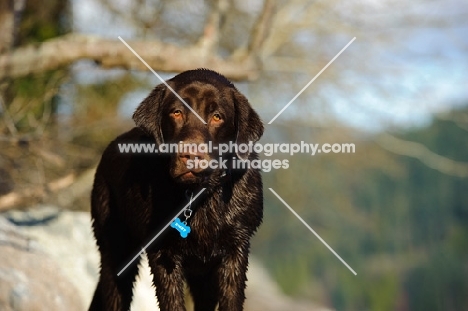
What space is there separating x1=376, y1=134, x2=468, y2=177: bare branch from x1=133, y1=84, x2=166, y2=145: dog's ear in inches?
348

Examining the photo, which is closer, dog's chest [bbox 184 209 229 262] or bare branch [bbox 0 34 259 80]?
dog's chest [bbox 184 209 229 262]

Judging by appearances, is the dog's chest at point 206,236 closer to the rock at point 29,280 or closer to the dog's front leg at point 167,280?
the dog's front leg at point 167,280

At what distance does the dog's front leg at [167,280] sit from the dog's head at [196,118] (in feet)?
1.91

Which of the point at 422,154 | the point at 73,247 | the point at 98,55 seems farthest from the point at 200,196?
the point at 422,154

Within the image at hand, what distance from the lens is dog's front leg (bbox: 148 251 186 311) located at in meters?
3.83

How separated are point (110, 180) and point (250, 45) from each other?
5189mm

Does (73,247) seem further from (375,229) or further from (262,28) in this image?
(375,229)

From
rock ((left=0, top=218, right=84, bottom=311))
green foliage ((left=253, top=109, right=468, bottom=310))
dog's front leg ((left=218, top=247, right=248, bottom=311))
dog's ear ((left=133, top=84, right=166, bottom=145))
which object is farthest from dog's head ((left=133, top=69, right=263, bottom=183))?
green foliage ((left=253, top=109, right=468, bottom=310))

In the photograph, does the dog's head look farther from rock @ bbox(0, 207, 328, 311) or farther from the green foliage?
the green foliage

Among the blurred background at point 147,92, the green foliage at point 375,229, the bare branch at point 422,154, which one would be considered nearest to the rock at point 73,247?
the blurred background at point 147,92

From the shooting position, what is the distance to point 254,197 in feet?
13.2

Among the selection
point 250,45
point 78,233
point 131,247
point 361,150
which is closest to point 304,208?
point 361,150

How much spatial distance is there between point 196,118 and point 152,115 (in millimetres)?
315

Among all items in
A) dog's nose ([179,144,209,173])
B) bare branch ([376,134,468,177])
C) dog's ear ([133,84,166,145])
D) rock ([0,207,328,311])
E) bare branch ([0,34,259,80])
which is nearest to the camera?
dog's nose ([179,144,209,173])
